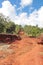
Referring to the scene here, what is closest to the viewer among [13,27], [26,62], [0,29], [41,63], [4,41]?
[41,63]

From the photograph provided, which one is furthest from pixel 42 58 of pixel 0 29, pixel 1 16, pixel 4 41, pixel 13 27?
pixel 13 27

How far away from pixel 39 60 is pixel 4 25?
41579 millimetres

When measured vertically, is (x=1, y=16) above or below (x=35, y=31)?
above

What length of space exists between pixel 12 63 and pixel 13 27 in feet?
166

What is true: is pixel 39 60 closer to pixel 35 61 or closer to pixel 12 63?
pixel 35 61

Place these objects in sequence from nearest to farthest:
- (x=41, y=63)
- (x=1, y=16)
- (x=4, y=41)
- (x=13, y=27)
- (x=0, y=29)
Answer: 1. (x=41, y=63)
2. (x=4, y=41)
3. (x=0, y=29)
4. (x=1, y=16)
5. (x=13, y=27)

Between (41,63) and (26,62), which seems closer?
(41,63)

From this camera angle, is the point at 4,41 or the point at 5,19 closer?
the point at 4,41

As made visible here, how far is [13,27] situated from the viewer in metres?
68.7

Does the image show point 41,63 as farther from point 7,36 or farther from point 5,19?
point 5,19

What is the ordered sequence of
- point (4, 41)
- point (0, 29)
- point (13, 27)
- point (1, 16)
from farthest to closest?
1. point (13, 27)
2. point (1, 16)
3. point (0, 29)
4. point (4, 41)

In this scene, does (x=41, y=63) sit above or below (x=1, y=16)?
below

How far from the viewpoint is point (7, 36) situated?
142 feet

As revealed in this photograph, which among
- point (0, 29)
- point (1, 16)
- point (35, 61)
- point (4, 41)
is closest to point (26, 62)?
point (35, 61)
